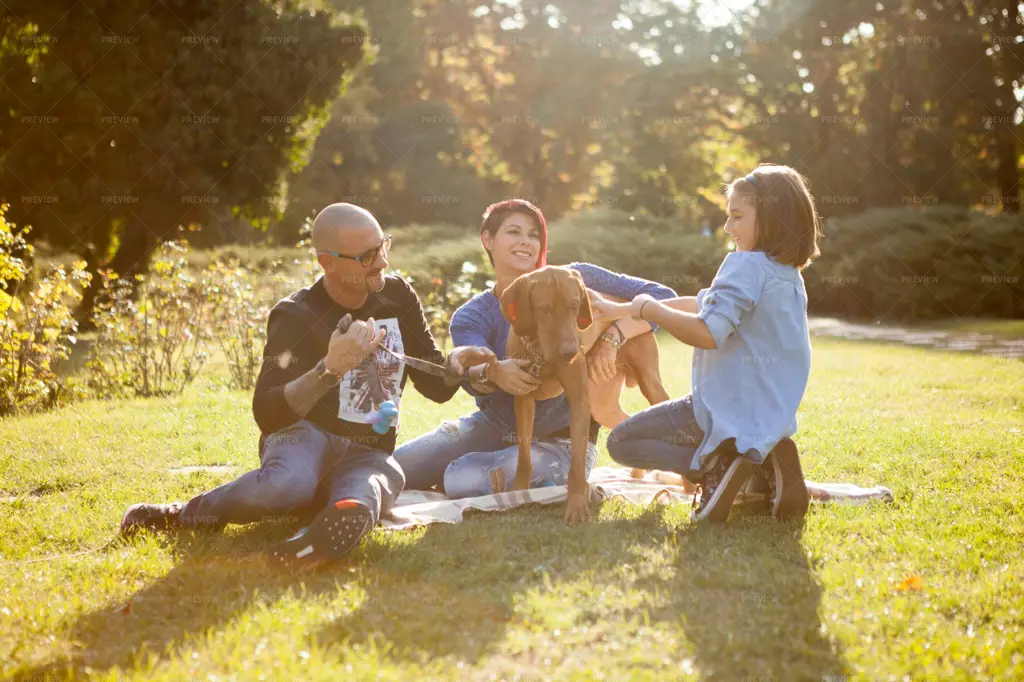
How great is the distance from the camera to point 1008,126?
26391 millimetres

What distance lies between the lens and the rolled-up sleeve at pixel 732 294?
4.29 metres

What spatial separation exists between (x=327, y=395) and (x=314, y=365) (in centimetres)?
17

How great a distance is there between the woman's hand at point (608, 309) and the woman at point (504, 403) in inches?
10.8

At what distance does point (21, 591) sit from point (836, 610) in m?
3.30

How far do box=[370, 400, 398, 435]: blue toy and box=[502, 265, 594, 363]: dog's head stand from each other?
775 mm

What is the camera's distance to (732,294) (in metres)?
4.32

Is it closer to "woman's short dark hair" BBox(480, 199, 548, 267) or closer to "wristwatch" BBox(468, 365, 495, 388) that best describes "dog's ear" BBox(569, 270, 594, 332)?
"wristwatch" BBox(468, 365, 495, 388)

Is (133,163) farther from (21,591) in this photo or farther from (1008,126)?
(1008,126)

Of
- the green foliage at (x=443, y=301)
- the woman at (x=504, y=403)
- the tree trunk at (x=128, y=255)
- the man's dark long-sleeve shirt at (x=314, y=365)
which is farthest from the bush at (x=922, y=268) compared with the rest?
the man's dark long-sleeve shirt at (x=314, y=365)

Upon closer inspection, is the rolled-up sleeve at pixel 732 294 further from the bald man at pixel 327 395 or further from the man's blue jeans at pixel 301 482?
the man's blue jeans at pixel 301 482

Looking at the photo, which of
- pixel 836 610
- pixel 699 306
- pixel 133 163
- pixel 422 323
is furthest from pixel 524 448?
pixel 133 163

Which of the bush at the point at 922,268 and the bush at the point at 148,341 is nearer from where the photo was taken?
the bush at the point at 148,341

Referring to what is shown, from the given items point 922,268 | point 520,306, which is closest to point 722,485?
point 520,306

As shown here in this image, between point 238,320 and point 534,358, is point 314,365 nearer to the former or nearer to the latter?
point 534,358
